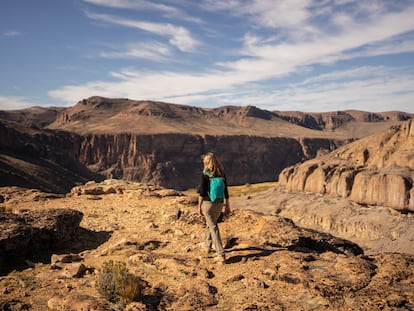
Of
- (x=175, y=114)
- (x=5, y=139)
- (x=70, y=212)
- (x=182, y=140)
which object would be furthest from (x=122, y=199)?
(x=175, y=114)

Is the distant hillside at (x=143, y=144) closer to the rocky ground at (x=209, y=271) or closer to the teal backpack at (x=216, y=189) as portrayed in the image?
the rocky ground at (x=209, y=271)

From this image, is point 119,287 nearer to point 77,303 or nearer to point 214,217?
point 77,303

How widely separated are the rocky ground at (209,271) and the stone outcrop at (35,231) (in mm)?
171

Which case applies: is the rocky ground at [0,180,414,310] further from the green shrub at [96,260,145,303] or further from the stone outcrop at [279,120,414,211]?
the stone outcrop at [279,120,414,211]

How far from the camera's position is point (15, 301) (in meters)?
6.05

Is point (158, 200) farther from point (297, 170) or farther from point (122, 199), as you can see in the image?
point (297, 170)

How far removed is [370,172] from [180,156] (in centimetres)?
8448

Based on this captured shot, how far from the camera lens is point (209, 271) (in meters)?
7.50

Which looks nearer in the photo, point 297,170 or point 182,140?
point 297,170

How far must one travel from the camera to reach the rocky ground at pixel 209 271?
6.01 meters

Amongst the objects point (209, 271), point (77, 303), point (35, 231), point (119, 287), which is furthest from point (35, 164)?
point (119, 287)

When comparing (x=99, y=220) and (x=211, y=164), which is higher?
(x=211, y=164)

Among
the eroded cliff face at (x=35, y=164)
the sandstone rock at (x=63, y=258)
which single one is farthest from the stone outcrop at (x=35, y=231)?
the eroded cliff face at (x=35, y=164)

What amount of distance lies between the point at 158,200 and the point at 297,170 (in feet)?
186
